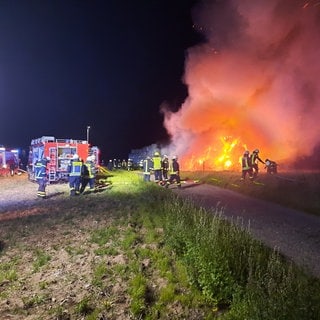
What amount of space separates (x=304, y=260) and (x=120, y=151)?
9829 cm

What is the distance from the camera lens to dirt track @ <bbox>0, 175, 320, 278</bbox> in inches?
295

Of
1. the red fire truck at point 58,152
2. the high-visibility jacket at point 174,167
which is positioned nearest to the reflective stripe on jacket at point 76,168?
the high-visibility jacket at point 174,167

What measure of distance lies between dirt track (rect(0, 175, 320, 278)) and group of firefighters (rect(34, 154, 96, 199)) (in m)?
0.55

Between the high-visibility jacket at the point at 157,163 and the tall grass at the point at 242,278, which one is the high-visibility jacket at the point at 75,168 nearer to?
the high-visibility jacket at the point at 157,163

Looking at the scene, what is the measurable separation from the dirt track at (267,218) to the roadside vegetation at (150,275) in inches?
40.1

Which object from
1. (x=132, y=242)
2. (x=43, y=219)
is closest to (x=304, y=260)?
(x=132, y=242)

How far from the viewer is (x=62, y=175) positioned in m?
23.2

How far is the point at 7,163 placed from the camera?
1232 inches

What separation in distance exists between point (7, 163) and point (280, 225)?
27595 millimetres

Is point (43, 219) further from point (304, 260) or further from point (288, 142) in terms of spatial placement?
point (288, 142)

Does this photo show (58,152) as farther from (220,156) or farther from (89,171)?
(220,156)

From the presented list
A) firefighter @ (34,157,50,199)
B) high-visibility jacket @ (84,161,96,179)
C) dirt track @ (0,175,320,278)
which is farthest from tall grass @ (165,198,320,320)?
high-visibility jacket @ (84,161,96,179)

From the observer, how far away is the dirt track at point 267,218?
→ 24.6ft

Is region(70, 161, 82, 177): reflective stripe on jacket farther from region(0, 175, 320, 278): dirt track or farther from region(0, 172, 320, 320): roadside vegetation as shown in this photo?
region(0, 172, 320, 320): roadside vegetation
